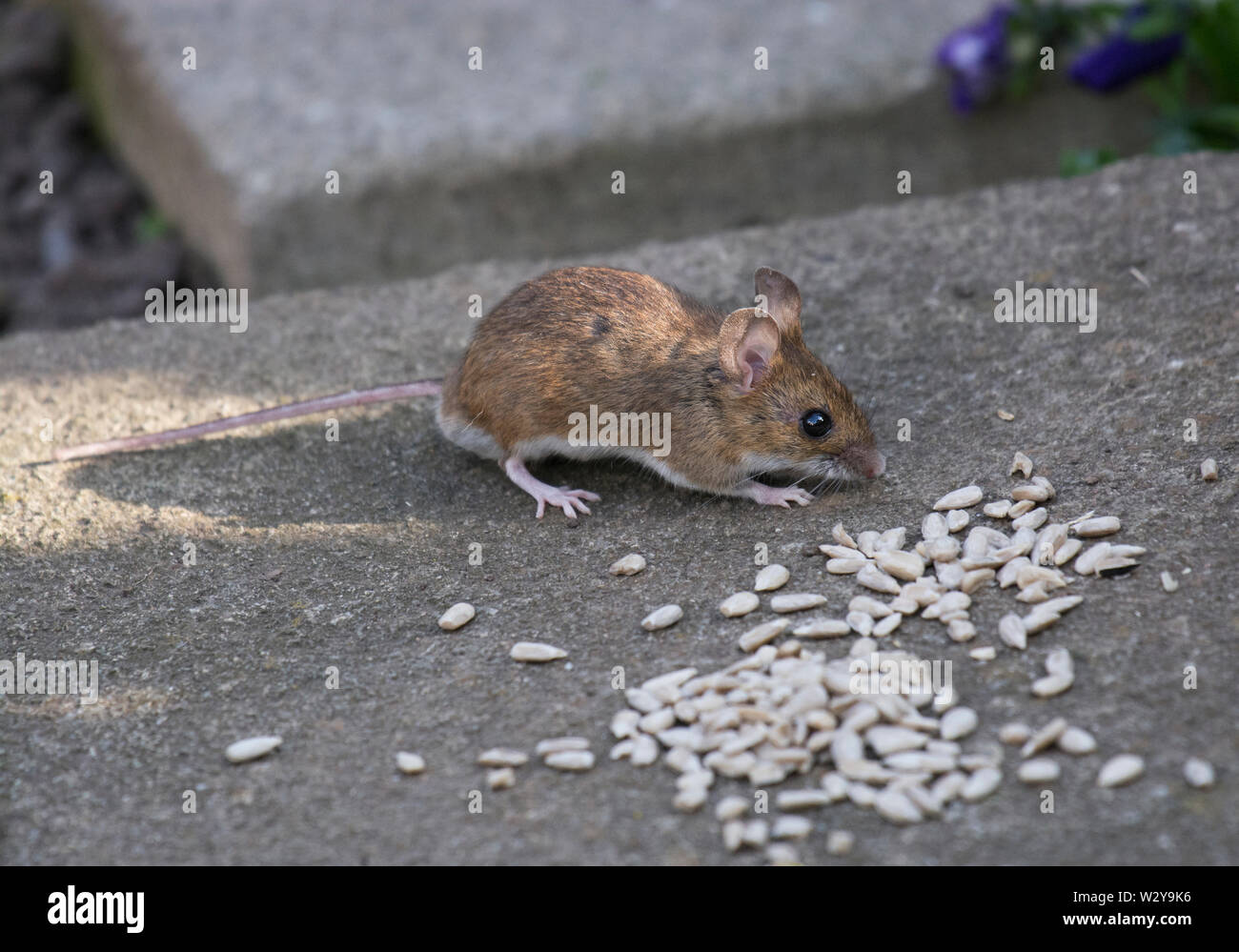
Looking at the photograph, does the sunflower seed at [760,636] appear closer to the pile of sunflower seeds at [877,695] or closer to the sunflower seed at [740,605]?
the pile of sunflower seeds at [877,695]

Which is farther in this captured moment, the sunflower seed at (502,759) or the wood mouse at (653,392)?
the wood mouse at (653,392)

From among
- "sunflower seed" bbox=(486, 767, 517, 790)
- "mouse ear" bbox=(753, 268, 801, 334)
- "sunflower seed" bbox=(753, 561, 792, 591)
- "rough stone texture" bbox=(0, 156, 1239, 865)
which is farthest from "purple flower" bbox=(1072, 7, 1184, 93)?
"sunflower seed" bbox=(486, 767, 517, 790)

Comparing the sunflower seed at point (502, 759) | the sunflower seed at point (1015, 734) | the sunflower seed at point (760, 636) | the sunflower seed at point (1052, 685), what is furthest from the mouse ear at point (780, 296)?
the sunflower seed at point (502, 759)

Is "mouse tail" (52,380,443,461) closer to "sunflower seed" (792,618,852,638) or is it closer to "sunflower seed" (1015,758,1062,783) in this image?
"sunflower seed" (792,618,852,638)

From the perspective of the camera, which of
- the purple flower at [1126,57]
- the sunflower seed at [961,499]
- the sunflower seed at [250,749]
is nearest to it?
the sunflower seed at [250,749]

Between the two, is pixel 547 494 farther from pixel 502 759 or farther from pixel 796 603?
pixel 502 759

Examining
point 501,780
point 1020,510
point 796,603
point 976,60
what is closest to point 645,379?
point 796,603
